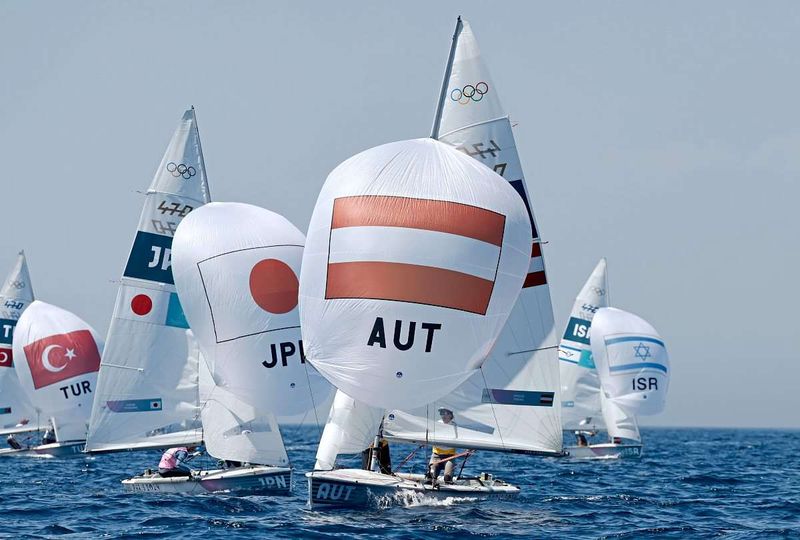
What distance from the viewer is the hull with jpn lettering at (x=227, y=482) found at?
936 inches

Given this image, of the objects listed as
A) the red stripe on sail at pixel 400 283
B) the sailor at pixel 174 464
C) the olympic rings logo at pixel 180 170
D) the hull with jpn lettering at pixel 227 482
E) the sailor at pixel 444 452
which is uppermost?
the olympic rings logo at pixel 180 170

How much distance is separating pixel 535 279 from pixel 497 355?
174 centimetres

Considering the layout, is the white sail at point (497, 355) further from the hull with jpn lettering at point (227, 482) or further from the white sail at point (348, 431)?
the hull with jpn lettering at point (227, 482)

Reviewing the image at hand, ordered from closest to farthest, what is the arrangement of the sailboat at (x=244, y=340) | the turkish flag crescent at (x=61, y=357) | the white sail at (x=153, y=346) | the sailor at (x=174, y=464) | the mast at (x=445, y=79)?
the mast at (x=445, y=79) → the sailboat at (x=244, y=340) → the sailor at (x=174, y=464) → the white sail at (x=153, y=346) → the turkish flag crescent at (x=61, y=357)

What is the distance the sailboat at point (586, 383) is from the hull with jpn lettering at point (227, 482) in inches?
863

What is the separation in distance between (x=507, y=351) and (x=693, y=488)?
829cm

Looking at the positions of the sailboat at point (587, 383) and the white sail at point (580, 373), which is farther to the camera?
the white sail at point (580, 373)

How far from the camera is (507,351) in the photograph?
22156 mm

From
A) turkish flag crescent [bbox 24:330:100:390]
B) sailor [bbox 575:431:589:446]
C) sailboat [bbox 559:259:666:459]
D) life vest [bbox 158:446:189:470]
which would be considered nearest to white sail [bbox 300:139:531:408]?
life vest [bbox 158:446:189:470]

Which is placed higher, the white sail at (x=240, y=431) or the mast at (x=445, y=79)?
the mast at (x=445, y=79)

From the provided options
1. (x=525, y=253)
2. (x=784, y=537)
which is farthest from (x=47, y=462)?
(x=784, y=537)

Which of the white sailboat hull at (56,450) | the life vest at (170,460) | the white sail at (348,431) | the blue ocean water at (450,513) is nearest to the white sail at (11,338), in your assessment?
the white sailboat hull at (56,450)

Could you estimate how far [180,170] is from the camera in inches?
1099

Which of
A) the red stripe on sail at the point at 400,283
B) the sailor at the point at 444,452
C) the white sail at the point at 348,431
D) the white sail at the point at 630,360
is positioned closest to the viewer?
the red stripe on sail at the point at 400,283
